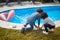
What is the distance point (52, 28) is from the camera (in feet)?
24.2

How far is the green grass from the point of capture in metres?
6.55

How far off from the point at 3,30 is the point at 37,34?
1537mm

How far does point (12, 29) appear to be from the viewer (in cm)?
740

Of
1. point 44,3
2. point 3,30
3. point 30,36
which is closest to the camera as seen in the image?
point 30,36

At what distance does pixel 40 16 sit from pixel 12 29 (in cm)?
137

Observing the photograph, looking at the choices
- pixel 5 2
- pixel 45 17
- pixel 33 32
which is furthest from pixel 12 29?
pixel 5 2

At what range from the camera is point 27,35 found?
267 inches

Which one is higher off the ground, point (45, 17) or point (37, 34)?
point (45, 17)

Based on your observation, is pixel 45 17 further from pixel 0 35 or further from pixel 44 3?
pixel 44 3

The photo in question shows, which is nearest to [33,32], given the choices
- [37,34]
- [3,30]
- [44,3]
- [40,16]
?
[37,34]

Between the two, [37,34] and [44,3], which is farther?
[44,3]

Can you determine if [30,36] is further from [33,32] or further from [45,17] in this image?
[45,17]

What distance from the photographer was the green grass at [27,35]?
6.55 metres

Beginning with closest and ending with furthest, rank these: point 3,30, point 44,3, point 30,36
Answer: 1. point 30,36
2. point 3,30
3. point 44,3
